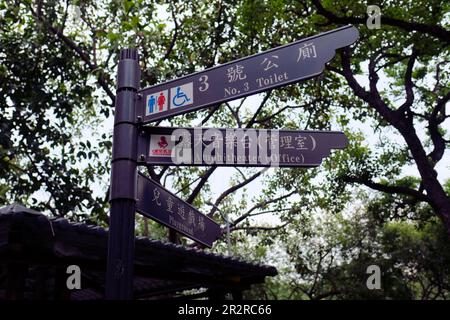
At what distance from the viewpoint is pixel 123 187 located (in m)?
3.26

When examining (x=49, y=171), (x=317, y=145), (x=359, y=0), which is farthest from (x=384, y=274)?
(x=317, y=145)

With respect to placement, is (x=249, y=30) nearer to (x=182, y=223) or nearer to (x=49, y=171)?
(x=49, y=171)

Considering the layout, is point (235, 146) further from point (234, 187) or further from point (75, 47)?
point (234, 187)

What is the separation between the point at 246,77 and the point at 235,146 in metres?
0.48

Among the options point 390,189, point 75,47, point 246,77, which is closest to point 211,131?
point 246,77

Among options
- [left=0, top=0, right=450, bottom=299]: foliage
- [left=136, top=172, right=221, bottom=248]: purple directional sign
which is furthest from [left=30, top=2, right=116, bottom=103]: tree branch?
[left=136, top=172, right=221, bottom=248]: purple directional sign

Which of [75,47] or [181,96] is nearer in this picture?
[181,96]

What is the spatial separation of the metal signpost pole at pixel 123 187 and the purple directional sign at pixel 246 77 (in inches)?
4.4

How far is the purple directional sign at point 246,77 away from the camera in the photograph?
351 centimetres

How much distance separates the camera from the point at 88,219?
9.48 metres

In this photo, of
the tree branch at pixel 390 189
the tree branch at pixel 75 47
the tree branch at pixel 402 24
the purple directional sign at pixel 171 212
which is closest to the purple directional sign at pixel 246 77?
the purple directional sign at pixel 171 212

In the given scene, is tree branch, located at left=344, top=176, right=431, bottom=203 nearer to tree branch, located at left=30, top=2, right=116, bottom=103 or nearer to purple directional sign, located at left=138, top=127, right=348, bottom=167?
tree branch, located at left=30, top=2, right=116, bottom=103

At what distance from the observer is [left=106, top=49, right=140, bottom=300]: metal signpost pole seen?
307 cm

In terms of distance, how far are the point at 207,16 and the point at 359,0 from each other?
3.45 m
